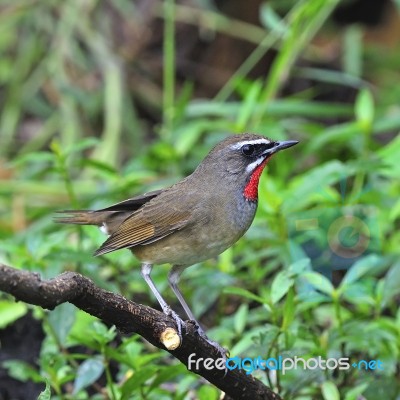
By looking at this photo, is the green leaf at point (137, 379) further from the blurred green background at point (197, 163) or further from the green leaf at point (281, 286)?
the green leaf at point (281, 286)

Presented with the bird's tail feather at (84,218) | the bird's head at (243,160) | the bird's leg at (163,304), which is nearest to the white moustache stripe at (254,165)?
the bird's head at (243,160)

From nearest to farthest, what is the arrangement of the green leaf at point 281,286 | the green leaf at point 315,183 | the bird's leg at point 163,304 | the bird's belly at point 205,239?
the bird's leg at point 163,304 → the green leaf at point 281,286 → the bird's belly at point 205,239 → the green leaf at point 315,183

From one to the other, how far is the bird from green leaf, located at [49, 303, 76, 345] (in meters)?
0.27

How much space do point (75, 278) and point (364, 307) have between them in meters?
2.38

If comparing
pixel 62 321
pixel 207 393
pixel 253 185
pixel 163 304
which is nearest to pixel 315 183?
pixel 253 185

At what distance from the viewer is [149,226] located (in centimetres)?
400

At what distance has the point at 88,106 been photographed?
7.75 meters

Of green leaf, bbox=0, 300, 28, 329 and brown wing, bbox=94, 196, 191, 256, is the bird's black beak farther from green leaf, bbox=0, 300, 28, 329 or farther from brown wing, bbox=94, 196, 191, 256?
green leaf, bbox=0, 300, 28, 329

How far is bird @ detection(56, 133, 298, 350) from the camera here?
377 cm

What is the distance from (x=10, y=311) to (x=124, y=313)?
1.64 metres

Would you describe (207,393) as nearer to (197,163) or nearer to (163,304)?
(163,304)

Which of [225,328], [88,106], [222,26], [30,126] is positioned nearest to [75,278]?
[225,328]

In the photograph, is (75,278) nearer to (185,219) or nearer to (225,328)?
(185,219)

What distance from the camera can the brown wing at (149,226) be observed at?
3.90 metres
